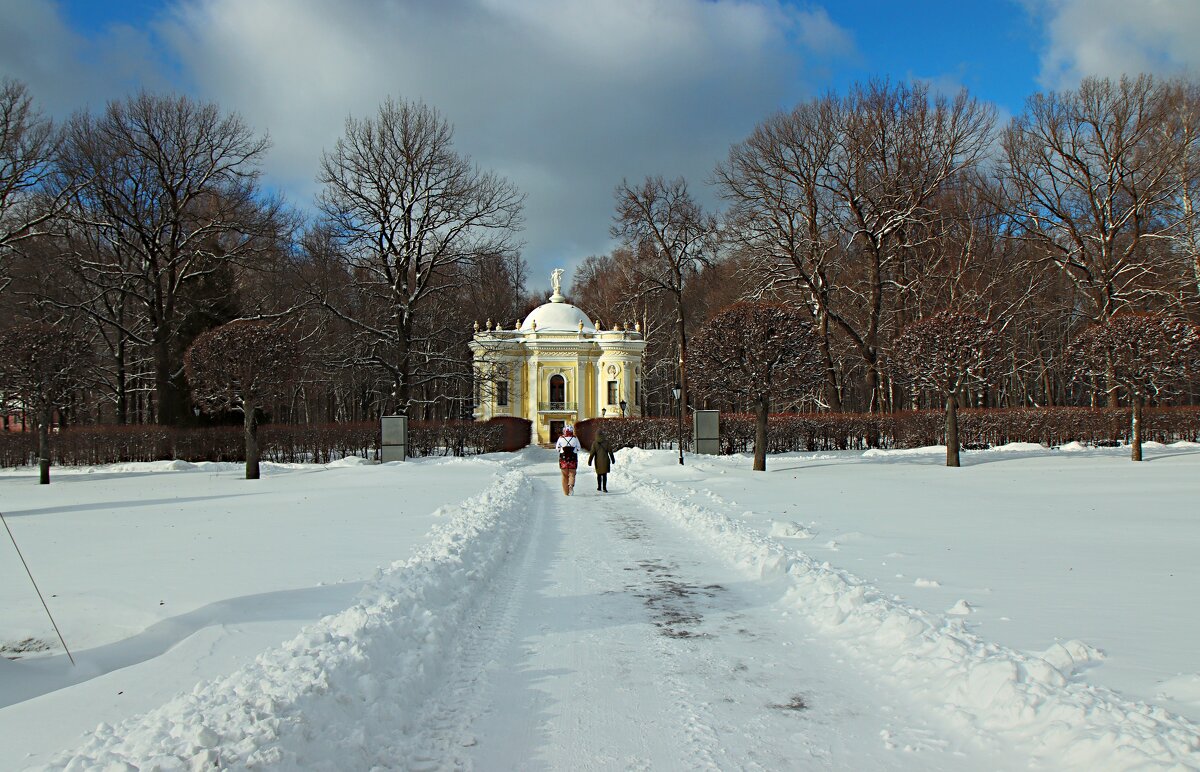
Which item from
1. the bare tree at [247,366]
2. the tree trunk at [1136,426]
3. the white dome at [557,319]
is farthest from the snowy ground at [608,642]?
the white dome at [557,319]

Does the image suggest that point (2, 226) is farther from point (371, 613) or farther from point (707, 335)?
point (371, 613)

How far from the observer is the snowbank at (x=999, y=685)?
3.47m

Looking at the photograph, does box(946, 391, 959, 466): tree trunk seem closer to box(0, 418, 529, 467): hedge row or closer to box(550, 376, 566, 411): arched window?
box(0, 418, 529, 467): hedge row

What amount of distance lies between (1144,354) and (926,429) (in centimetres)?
920

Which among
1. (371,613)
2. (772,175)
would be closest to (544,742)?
(371,613)

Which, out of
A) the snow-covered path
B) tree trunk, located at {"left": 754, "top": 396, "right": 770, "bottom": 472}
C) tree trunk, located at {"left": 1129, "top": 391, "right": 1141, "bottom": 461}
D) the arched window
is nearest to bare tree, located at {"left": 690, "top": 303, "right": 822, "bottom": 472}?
tree trunk, located at {"left": 754, "top": 396, "right": 770, "bottom": 472}

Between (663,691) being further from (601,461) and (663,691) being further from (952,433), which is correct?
(952,433)

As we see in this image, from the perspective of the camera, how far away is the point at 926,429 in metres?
30.6

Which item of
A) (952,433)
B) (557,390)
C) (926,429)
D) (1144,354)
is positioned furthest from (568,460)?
(557,390)

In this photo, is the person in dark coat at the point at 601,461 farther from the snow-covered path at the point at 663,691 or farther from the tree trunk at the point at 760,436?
the snow-covered path at the point at 663,691

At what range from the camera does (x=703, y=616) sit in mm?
6430

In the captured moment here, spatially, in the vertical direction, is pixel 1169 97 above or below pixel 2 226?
above

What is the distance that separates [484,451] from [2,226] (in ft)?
67.3

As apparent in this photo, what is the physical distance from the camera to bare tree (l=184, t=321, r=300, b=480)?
21219 millimetres
